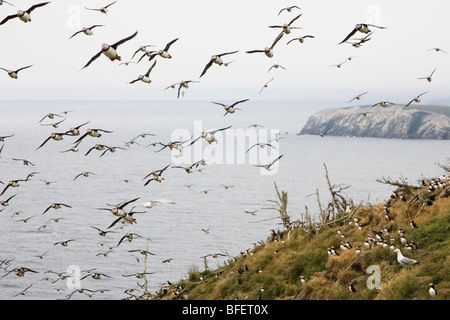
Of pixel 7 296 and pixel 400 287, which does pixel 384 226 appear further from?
pixel 7 296

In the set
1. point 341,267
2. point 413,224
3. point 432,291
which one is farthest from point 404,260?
point 413,224

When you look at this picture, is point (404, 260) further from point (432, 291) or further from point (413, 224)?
point (413, 224)

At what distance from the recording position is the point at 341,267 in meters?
32.8

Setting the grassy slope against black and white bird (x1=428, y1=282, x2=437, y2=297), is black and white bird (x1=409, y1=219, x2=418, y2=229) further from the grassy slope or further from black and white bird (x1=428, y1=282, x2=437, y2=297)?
black and white bird (x1=428, y1=282, x2=437, y2=297)

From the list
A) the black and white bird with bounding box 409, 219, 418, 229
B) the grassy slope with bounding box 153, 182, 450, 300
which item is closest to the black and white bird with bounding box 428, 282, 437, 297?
the grassy slope with bounding box 153, 182, 450, 300

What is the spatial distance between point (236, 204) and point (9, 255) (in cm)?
6563

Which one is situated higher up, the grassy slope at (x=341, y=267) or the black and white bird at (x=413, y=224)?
the black and white bird at (x=413, y=224)

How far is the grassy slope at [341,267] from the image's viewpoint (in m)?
26.2

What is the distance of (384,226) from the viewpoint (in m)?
36.1

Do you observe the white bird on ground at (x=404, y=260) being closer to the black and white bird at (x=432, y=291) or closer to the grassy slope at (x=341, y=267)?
the grassy slope at (x=341, y=267)

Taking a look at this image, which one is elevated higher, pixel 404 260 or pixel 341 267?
pixel 404 260

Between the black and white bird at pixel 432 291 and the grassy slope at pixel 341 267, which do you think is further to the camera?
the grassy slope at pixel 341 267

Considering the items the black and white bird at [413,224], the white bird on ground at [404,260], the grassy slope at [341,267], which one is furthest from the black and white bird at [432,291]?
the black and white bird at [413,224]
